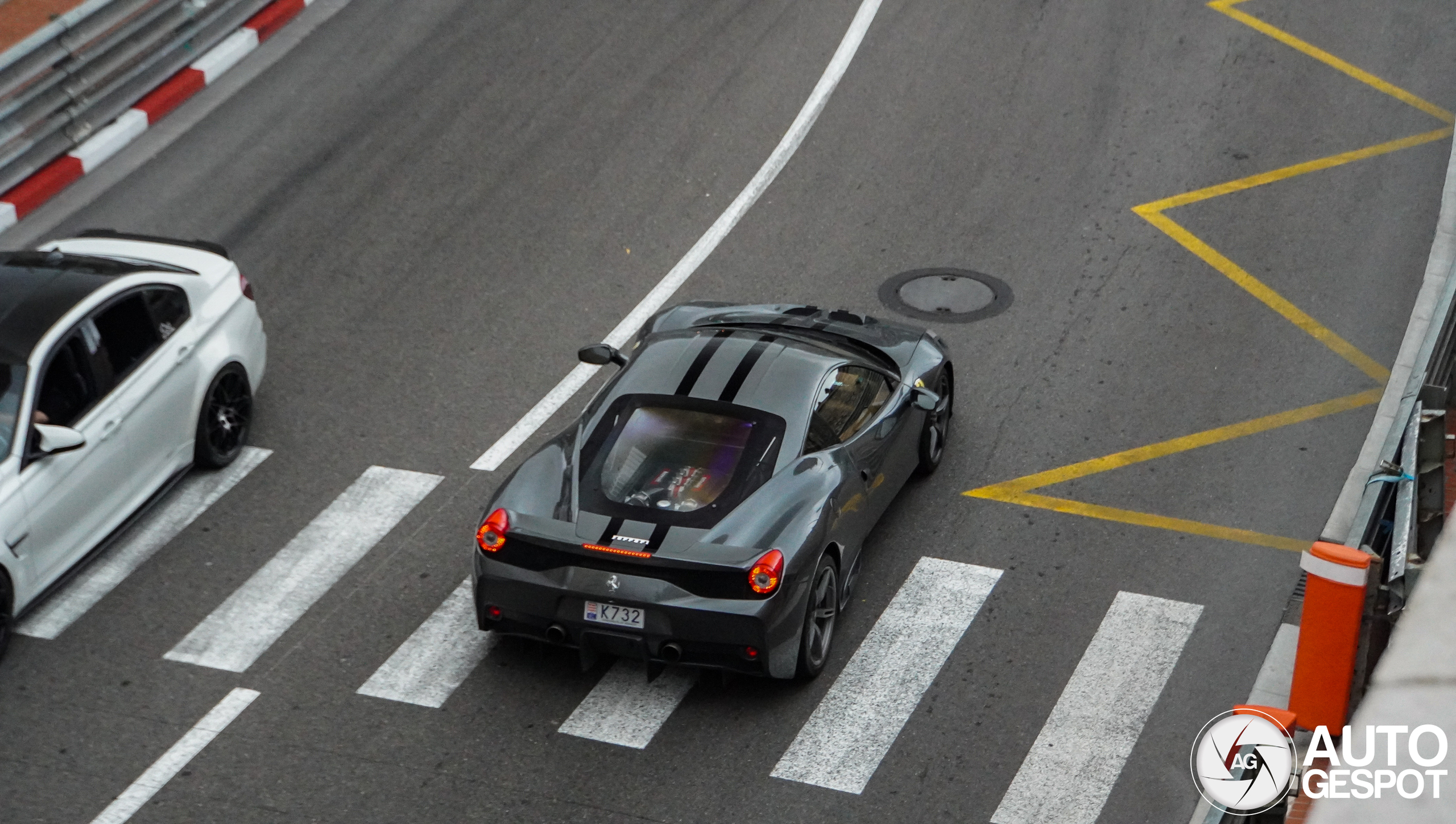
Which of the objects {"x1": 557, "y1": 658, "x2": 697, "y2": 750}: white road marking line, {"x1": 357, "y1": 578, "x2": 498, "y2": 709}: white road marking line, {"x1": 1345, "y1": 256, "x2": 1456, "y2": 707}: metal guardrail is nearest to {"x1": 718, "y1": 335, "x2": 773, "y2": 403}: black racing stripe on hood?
{"x1": 557, "y1": 658, "x2": 697, "y2": 750}: white road marking line

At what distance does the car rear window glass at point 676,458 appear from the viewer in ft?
26.6

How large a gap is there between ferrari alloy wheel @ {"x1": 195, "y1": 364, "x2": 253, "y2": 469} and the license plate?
372 cm

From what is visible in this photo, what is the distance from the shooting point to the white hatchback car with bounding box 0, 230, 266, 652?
28.6 feet

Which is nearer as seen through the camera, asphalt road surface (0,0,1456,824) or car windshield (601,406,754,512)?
asphalt road surface (0,0,1456,824)

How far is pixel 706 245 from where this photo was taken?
13.2 m

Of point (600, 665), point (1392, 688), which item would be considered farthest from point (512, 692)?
point (1392, 688)

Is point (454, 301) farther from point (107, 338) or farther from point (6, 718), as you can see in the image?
point (6, 718)

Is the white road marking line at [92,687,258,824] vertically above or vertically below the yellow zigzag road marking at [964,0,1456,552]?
below

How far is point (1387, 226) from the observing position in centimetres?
1323

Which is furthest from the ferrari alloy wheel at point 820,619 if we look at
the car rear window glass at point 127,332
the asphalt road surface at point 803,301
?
the car rear window glass at point 127,332

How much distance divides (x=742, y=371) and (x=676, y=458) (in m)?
0.76

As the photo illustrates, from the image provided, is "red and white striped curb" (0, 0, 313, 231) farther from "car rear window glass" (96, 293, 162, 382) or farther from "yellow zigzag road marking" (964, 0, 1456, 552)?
"yellow zigzag road marking" (964, 0, 1456, 552)

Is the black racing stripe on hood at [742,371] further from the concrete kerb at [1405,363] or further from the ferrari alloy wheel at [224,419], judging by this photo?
the ferrari alloy wheel at [224,419]

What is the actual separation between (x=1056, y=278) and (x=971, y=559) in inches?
157
